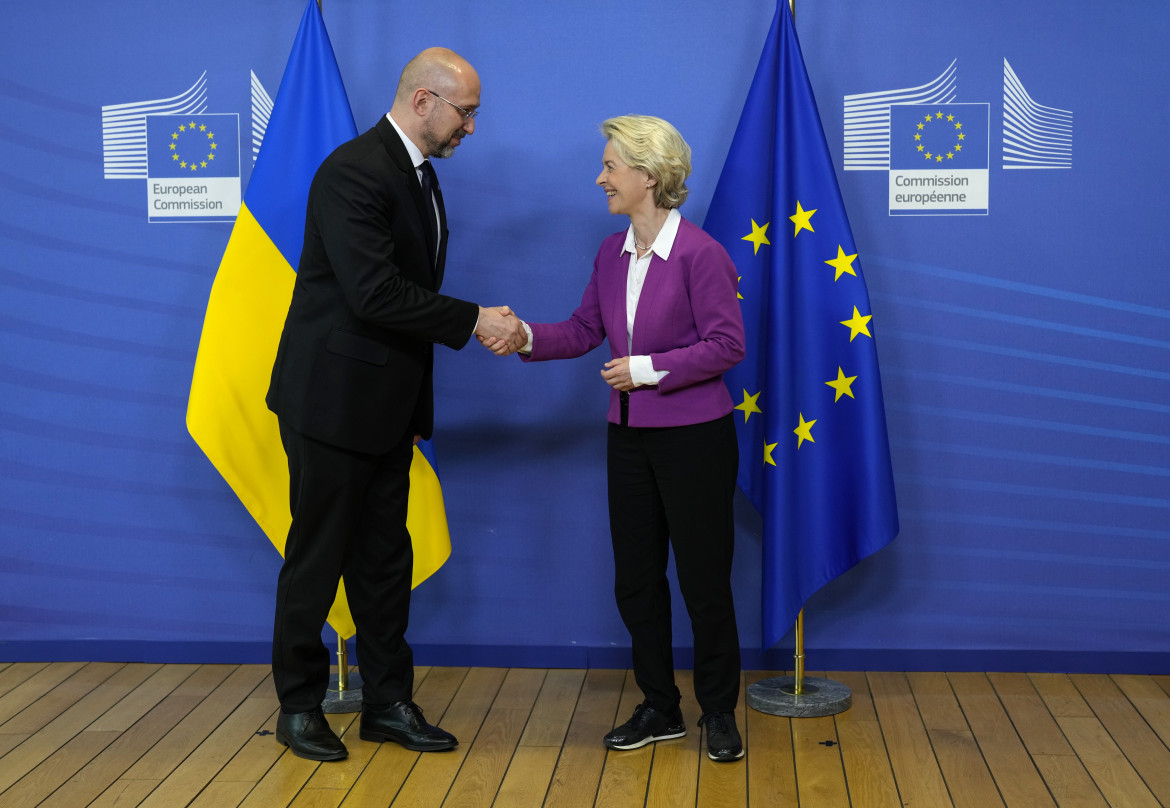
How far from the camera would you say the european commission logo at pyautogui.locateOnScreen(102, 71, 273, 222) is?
3.58m

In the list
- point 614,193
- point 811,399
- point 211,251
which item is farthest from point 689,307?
point 211,251

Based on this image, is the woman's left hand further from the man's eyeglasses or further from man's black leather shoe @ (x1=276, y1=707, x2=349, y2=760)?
man's black leather shoe @ (x1=276, y1=707, x2=349, y2=760)

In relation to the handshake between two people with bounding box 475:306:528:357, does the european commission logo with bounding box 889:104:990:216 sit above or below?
above

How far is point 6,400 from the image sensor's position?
3660mm

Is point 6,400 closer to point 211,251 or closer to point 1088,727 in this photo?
point 211,251

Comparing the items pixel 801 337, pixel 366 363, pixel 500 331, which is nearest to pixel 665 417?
pixel 500 331

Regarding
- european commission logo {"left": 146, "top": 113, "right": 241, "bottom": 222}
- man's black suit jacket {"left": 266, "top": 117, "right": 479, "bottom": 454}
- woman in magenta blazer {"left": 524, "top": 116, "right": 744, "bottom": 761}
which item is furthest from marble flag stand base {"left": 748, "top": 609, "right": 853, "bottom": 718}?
european commission logo {"left": 146, "top": 113, "right": 241, "bottom": 222}

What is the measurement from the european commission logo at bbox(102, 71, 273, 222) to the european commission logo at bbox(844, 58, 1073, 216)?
1923 mm

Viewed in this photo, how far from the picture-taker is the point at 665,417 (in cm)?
279

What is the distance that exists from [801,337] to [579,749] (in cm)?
130

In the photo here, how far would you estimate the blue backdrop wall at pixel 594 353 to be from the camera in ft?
11.2

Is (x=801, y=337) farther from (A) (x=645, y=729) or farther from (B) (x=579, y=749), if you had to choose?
(B) (x=579, y=749)

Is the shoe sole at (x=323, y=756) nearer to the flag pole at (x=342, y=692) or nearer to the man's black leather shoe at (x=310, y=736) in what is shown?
the man's black leather shoe at (x=310, y=736)

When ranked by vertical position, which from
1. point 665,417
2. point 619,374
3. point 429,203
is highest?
Answer: point 429,203
